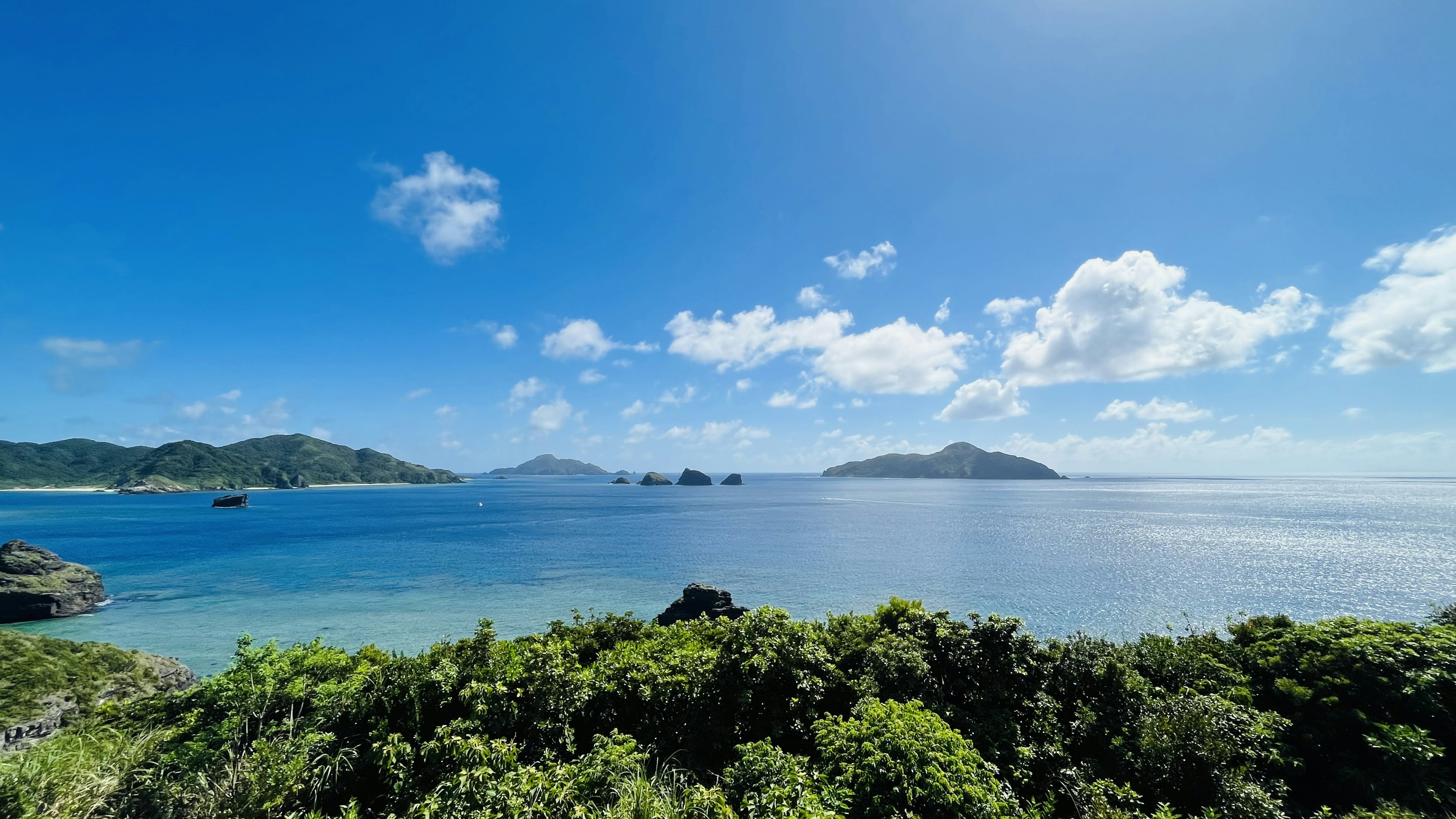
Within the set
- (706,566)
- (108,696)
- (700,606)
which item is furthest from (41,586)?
(706,566)

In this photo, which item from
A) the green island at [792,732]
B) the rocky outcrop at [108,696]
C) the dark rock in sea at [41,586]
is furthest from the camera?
the dark rock in sea at [41,586]

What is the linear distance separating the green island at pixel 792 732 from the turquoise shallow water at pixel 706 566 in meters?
22.1

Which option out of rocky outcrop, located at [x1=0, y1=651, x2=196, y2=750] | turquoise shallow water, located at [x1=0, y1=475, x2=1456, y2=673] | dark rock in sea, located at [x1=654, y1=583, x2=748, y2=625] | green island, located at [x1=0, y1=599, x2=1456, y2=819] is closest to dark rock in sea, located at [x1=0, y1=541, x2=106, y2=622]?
turquoise shallow water, located at [x1=0, y1=475, x2=1456, y2=673]

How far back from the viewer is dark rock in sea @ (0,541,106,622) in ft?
129

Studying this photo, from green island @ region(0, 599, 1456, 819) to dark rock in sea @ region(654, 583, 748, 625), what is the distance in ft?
73.2

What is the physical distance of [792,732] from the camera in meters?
10.2

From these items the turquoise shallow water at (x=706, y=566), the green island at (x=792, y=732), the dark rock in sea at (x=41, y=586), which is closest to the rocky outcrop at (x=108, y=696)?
the green island at (x=792, y=732)

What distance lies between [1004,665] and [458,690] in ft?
38.4

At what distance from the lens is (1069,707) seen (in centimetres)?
1109

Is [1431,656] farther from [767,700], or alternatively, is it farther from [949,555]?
[949,555]

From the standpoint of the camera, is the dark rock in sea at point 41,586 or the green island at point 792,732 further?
the dark rock in sea at point 41,586

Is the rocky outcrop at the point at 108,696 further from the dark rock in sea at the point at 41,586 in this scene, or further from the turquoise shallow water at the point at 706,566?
the dark rock in sea at the point at 41,586

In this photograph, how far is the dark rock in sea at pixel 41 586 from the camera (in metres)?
39.2

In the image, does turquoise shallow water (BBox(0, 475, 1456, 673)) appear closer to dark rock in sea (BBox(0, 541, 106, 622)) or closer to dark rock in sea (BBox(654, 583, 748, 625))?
dark rock in sea (BBox(0, 541, 106, 622))
